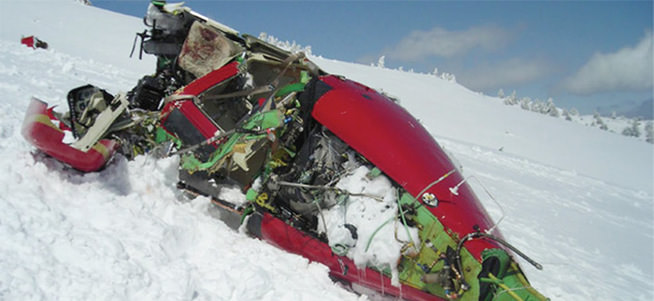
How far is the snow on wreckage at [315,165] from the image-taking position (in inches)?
119

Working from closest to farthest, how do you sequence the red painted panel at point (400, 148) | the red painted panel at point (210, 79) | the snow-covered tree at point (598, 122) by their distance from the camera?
the red painted panel at point (400, 148) → the red painted panel at point (210, 79) → the snow-covered tree at point (598, 122)

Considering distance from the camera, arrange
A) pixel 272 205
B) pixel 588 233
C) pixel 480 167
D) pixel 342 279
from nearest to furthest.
Result: pixel 342 279 < pixel 272 205 < pixel 588 233 < pixel 480 167

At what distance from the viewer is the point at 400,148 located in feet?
11.8

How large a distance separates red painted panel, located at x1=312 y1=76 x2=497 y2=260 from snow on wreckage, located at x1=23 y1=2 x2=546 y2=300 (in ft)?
0.04

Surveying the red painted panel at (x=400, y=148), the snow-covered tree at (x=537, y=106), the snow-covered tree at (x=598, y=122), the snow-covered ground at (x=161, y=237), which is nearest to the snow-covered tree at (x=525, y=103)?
the snow-covered tree at (x=537, y=106)

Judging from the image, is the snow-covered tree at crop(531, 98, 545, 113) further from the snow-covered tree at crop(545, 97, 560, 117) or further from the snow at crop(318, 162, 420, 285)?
the snow at crop(318, 162, 420, 285)

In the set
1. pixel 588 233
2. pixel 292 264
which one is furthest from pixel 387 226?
pixel 588 233

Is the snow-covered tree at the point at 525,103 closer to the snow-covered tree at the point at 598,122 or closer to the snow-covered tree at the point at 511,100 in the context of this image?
the snow-covered tree at the point at 511,100

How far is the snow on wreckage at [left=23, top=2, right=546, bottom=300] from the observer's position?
3.03 metres

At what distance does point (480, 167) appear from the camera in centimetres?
1108

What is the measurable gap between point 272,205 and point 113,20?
1455 inches

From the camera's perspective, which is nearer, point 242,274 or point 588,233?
point 242,274

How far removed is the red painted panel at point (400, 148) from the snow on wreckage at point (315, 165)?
1 centimetres

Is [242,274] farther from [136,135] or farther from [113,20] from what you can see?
[113,20]
